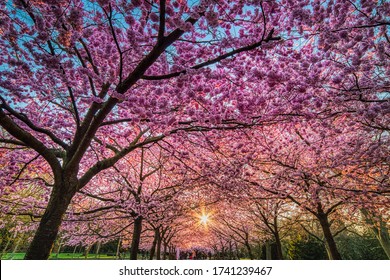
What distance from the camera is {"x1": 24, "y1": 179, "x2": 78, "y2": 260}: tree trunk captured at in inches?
163

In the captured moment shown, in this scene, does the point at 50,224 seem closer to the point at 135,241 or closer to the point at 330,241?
the point at 135,241

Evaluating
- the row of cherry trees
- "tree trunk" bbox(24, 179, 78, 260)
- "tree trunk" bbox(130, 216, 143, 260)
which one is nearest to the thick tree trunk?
the row of cherry trees

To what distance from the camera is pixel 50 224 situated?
4.30 m

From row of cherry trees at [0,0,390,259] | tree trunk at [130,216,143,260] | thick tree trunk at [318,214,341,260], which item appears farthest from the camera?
tree trunk at [130,216,143,260]

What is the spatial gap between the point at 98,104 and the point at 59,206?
7.65ft

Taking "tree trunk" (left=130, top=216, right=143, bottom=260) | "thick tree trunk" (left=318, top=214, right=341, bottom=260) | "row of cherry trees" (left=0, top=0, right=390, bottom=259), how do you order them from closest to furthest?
"row of cherry trees" (left=0, top=0, right=390, bottom=259), "thick tree trunk" (left=318, top=214, right=341, bottom=260), "tree trunk" (left=130, top=216, right=143, bottom=260)

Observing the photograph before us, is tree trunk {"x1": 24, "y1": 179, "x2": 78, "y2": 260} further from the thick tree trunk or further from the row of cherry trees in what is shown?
the thick tree trunk

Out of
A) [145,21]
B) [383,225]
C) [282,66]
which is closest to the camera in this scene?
[145,21]

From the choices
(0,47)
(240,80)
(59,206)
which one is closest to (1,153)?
(0,47)

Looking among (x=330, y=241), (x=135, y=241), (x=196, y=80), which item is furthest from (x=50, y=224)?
(x=330, y=241)

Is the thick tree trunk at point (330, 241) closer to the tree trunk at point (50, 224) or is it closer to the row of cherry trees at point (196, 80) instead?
the row of cherry trees at point (196, 80)

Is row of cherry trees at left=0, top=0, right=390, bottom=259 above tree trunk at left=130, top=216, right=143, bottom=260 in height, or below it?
above
